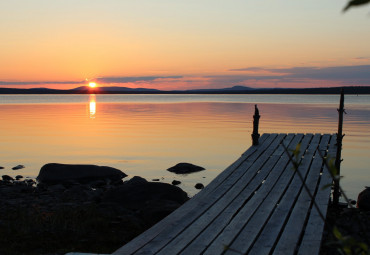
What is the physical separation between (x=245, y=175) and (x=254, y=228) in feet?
13.9

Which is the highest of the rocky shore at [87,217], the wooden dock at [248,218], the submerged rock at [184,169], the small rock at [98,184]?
the wooden dock at [248,218]

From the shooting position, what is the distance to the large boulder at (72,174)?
764 inches

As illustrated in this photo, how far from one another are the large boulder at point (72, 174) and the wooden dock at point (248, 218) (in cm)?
913

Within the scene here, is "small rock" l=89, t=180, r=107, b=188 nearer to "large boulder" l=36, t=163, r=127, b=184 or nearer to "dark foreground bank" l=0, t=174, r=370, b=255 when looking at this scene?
"large boulder" l=36, t=163, r=127, b=184

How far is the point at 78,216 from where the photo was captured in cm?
1151

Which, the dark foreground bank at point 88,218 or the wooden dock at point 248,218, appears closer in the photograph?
the wooden dock at point 248,218

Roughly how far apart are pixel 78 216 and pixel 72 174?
831 cm

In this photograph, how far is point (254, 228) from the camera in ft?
23.9

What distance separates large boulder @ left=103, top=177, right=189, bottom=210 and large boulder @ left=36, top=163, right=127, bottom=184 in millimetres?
5643

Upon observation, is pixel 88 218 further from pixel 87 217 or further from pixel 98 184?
pixel 98 184

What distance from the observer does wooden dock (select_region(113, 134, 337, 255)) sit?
648 centimetres

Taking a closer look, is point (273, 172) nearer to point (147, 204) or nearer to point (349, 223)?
point (349, 223)

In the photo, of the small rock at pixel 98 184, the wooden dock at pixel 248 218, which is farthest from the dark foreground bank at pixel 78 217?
the small rock at pixel 98 184

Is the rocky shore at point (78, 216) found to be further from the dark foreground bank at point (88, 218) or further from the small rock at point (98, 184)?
the small rock at point (98, 184)
